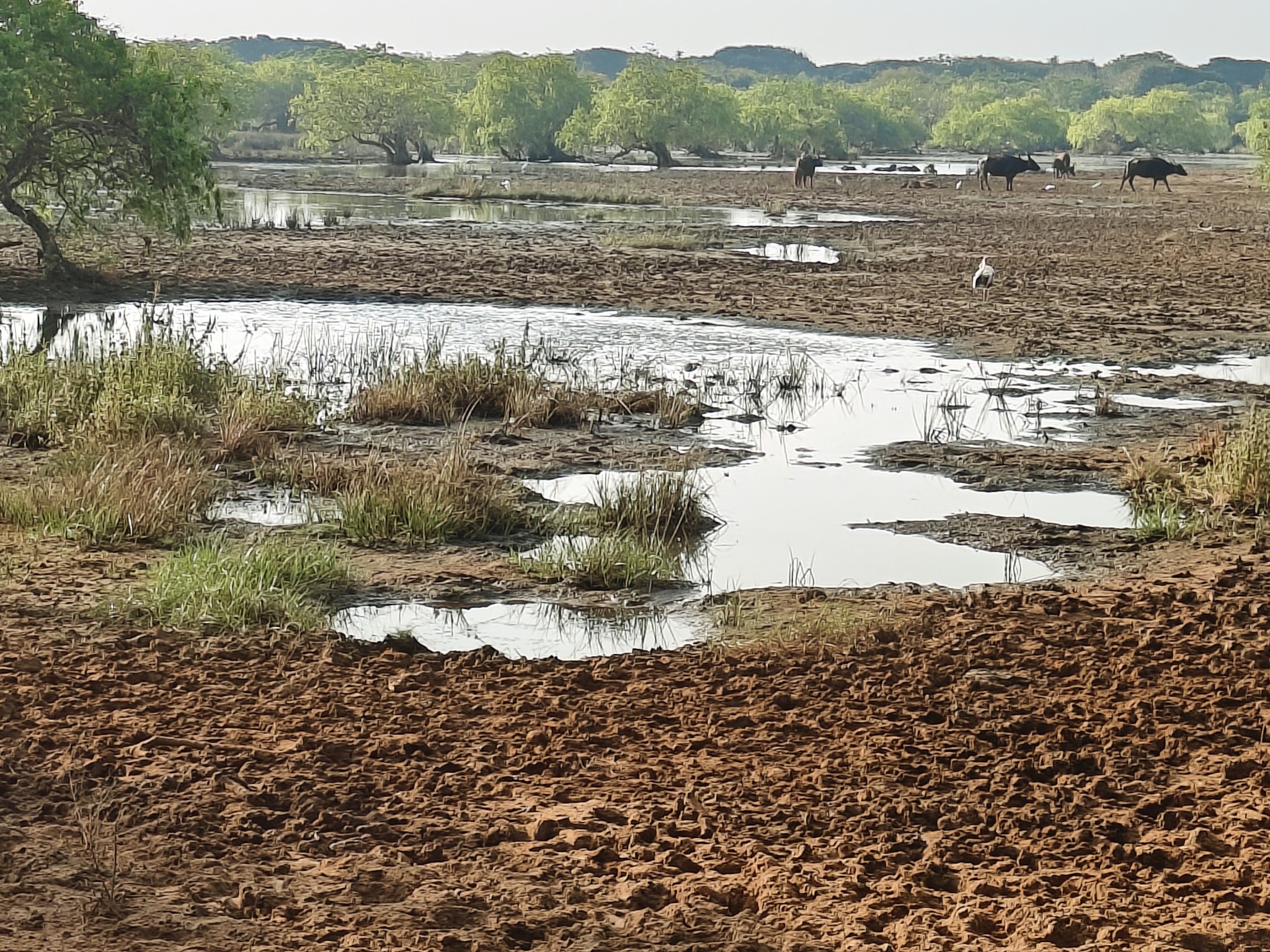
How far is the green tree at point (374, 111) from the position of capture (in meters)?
79.0

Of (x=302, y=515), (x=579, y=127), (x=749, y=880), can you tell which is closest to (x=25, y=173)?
(x=302, y=515)

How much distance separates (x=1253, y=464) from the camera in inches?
413

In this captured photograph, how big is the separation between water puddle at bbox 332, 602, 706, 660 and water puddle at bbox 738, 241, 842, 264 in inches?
759

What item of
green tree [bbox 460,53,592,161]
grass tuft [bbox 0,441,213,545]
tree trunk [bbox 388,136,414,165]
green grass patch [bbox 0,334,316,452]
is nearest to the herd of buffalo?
tree trunk [bbox 388,136,414,165]

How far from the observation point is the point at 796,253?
29.4m

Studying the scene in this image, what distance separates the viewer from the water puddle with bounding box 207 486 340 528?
9977 millimetres

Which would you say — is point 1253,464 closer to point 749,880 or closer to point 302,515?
point 302,515

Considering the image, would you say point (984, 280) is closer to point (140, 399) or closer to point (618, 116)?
point (140, 399)

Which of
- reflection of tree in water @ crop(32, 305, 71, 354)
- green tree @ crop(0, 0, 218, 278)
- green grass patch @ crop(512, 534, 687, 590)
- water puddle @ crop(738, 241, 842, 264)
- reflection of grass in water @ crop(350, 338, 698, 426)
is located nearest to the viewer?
green grass patch @ crop(512, 534, 687, 590)

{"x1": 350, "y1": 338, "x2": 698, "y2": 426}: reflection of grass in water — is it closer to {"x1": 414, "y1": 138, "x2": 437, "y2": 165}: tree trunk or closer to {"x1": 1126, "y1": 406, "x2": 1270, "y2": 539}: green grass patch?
{"x1": 1126, "y1": 406, "x2": 1270, "y2": 539}: green grass patch

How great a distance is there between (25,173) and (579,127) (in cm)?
5972

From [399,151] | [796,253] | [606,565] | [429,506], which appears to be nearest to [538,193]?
[796,253]

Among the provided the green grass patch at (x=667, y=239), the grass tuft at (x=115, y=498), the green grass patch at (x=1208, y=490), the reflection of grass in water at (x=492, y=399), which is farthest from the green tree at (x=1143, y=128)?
the grass tuft at (x=115, y=498)

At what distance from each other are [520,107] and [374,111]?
857 centimetres
